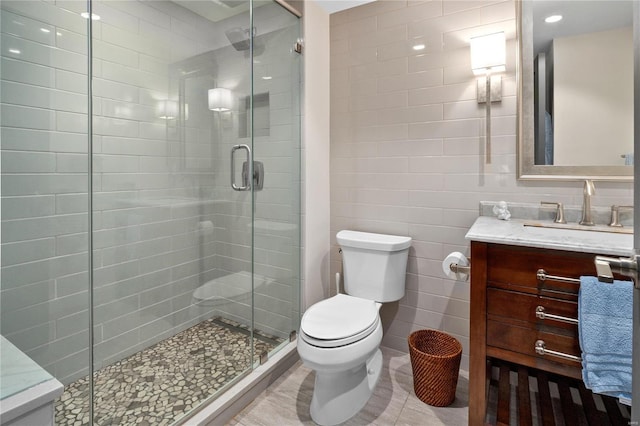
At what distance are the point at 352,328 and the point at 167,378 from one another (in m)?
1.00

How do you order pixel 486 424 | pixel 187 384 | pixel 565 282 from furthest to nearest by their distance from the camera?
pixel 187 384
pixel 486 424
pixel 565 282

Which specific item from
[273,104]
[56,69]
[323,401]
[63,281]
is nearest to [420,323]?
[323,401]

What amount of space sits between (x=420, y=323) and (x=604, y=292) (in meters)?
1.15

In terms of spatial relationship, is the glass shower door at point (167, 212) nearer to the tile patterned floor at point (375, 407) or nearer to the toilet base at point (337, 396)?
the tile patterned floor at point (375, 407)

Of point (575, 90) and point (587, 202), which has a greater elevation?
point (575, 90)

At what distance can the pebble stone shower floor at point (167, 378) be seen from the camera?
1506 mm

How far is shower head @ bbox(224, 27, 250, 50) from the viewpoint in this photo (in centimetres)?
197

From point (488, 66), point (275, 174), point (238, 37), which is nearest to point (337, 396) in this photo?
point (275, 174)

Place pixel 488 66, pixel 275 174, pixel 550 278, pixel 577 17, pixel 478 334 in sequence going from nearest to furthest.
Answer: pixel 550 278 → pixel 478 334 → pixel 577 17 → pixel 488 66 → pixel 275 174

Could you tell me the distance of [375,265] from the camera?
1993 millimetres

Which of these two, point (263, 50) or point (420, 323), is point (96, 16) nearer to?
point (263, 50)

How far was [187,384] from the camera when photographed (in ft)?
5.66

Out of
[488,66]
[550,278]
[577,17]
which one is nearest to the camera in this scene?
[550,278]

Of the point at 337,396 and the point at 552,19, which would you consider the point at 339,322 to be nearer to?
the point at 337,396
